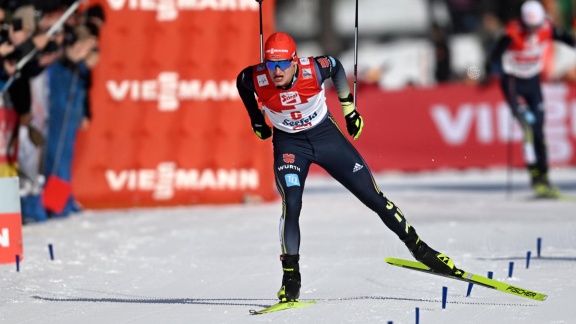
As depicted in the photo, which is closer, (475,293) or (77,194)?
(475,293)

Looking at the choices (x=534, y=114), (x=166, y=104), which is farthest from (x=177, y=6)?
(x=534, y=114)

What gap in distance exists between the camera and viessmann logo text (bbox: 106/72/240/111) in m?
15.1

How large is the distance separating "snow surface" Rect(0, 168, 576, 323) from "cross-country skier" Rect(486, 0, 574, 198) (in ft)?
1.90

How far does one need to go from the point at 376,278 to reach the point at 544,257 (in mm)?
1747

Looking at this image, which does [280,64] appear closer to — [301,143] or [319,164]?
[301,143]

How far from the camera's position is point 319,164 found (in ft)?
28.3

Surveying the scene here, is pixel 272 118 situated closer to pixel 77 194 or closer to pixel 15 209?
pixel 15 209

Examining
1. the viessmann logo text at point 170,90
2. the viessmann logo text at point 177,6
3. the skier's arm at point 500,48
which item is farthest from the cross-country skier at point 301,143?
the skier's arm at point 500,48

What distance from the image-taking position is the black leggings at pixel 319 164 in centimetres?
845

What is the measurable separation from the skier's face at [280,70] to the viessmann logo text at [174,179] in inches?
278

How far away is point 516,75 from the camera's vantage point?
51.0 ft

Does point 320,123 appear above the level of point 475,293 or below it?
above

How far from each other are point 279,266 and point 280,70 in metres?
2.56

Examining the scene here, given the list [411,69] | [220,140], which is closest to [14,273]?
[220,140]
